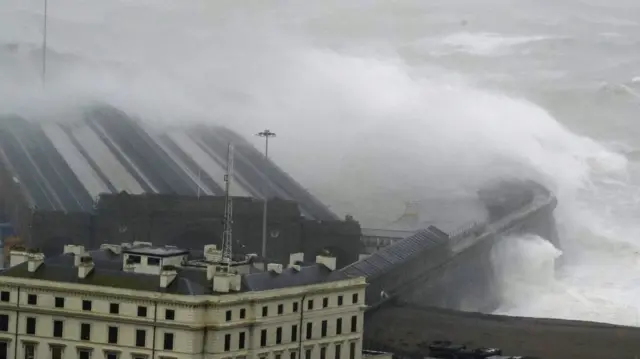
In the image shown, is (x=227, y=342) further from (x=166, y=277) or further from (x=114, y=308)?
(x=114, y=308)

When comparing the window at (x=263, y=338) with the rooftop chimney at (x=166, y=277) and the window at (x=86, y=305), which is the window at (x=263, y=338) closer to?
the rooftop chimney at (x=166, y=277)

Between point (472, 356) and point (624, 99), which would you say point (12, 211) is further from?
point (624, 99)

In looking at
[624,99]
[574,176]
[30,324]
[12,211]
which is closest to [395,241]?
[12,211]

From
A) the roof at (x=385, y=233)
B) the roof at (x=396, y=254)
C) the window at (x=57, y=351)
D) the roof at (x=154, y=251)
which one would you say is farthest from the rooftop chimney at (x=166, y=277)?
the roof at (x=385, y=233)

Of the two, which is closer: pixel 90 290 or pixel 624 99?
pixel 90 290

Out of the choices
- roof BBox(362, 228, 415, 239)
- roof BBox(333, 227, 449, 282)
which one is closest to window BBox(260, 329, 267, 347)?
roof BBox(333, 227, 449, 282)

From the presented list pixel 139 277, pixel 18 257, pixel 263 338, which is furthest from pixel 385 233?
pixel 139 277
